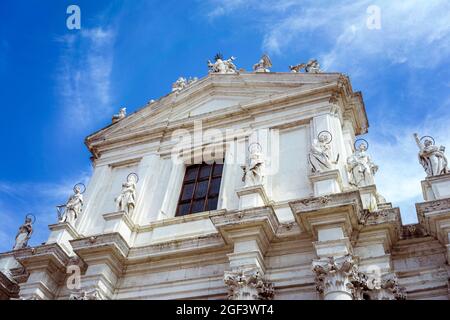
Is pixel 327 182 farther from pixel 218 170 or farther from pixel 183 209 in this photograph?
pixel 183 209

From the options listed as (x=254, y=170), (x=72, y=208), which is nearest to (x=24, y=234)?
(x=72, y=208)

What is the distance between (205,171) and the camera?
15000mm

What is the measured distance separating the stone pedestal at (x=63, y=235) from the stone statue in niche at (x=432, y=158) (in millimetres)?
9234

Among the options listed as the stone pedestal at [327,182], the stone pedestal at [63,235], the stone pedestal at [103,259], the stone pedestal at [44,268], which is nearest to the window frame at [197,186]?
the stone pedestal at [103,259]

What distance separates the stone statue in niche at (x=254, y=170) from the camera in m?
12.3

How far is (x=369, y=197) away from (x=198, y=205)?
4.82 meters

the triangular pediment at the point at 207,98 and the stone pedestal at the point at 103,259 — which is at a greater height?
the triangular pediment at the point at 207,98

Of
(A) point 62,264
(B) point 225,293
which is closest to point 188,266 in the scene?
(B) point 225,293

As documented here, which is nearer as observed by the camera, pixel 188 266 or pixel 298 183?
pixel 188 266

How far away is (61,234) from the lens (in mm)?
13266

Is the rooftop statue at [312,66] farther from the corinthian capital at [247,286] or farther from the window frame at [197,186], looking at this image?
the corinthian capital at [247,286]

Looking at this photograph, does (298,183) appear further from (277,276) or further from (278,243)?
(277,276)
